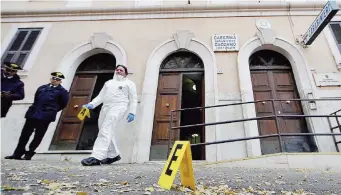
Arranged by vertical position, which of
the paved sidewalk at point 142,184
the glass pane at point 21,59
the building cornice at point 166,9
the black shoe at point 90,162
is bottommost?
the paved sidewalk at point 142,184

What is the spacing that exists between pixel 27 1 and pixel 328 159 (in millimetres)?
11052

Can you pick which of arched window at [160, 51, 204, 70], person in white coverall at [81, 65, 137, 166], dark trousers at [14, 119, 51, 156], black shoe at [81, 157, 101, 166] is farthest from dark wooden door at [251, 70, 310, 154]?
dark trousers at [14, 119, 51, 156]

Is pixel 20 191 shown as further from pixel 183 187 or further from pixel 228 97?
pixel 228 97

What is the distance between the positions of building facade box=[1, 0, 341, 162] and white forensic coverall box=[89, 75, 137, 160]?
4.76 ft

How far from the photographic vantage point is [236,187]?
276 cm

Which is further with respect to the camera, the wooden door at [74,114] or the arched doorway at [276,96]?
the wooden door at [74,114]

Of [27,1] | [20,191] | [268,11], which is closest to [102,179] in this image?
[20,191]

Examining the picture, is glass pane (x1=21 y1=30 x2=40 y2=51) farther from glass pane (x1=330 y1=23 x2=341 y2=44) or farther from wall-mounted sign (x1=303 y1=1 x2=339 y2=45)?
glass pane (x1=330 y1=23 x2=341 y2=44)

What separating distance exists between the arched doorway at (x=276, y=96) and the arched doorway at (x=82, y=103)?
468cm

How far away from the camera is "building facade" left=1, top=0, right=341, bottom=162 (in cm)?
602

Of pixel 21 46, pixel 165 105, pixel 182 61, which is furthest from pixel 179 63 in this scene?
pixel 21 46

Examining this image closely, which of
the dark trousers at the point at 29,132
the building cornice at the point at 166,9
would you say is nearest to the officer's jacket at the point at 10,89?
the dark trousers at the point at 29,132

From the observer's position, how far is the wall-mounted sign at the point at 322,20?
5551 millimetres

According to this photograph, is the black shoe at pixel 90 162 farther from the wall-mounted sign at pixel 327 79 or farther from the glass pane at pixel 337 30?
the glass pane at pixel 337 30
